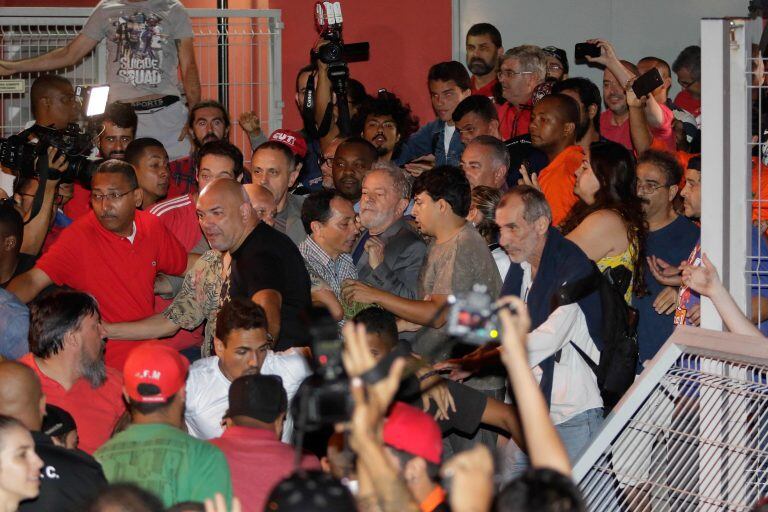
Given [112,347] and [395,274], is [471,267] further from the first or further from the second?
[112,347]

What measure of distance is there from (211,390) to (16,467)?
1.67 meters

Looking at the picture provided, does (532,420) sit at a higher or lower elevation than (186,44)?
lower

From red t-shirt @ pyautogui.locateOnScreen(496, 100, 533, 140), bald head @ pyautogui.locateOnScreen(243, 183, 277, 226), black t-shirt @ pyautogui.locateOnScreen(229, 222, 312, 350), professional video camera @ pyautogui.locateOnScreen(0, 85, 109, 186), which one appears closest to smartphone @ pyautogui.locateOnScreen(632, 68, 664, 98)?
red t-shirt @ pyautogui.locateOnScreen(496, 100, 533, 140)

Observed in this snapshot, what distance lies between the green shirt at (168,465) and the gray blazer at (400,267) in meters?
2.45

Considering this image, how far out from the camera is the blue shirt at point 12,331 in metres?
6.27

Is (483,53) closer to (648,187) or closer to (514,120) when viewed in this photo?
(514,120)

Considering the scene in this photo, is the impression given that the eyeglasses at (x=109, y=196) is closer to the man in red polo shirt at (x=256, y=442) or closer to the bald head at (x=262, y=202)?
the bald head at (x=262, y=202)

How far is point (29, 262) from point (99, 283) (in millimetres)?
594

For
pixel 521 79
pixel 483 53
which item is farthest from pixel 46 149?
pixel 483 53

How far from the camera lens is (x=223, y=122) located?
8719mm

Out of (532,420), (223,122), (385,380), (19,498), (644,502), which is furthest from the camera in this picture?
(223,122)

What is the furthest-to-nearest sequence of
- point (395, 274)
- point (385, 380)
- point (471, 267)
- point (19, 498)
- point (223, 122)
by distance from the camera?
point (223, 122), point (395, 274), point (471, 267), point (19, 498), point (385, 380)

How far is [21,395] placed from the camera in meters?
4.82

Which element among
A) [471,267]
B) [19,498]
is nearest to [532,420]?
[19,498]
